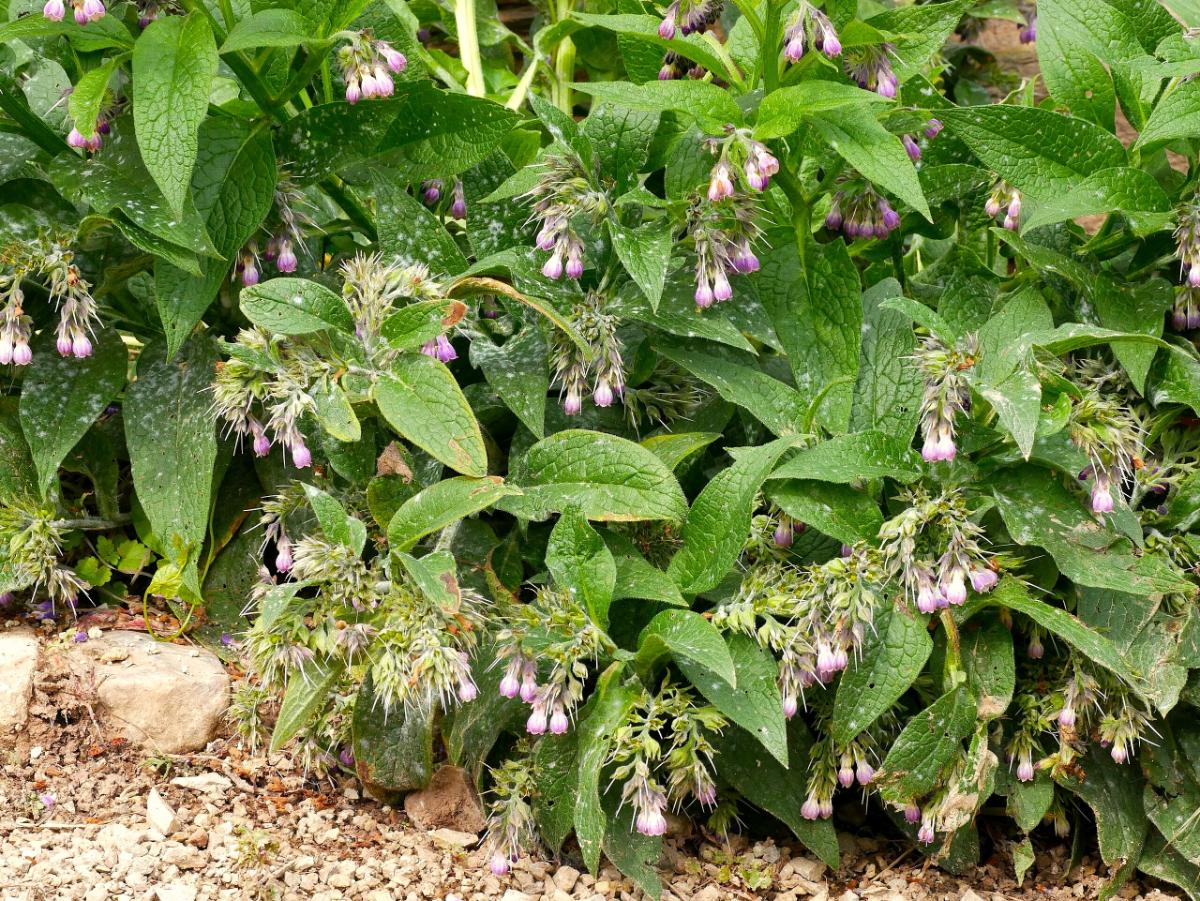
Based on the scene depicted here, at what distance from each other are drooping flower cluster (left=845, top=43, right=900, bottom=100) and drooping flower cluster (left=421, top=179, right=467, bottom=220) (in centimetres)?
111

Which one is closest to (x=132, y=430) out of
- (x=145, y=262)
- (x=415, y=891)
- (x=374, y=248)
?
(x=145, y=262)

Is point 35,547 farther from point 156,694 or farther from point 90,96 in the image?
point 90,96

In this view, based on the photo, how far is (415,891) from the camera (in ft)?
8.84

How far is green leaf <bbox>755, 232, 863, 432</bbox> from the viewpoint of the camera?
10.1 ft

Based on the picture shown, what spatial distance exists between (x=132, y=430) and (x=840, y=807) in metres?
2.04

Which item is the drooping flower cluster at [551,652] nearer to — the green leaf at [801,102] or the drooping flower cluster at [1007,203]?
the green leaf at [801,102]

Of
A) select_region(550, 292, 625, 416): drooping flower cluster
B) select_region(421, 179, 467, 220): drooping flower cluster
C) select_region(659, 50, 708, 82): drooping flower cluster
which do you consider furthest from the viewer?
select_region(421, 179, 467, 220): drooping flower cluster

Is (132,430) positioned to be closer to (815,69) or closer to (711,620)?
(711,620)

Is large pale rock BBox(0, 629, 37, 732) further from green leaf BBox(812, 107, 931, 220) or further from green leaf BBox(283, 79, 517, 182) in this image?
green leaf BBox(812, 107, 931, 220)

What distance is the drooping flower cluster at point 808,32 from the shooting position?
2684 millimetres

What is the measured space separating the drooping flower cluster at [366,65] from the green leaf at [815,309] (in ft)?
3.44

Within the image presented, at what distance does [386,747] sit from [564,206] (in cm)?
133

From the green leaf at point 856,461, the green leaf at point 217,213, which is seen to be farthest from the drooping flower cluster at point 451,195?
the green leaf at point 856,461

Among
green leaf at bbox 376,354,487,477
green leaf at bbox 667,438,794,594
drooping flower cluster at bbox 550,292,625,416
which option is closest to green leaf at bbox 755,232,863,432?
green leaf at bbox 667,438,794,594
